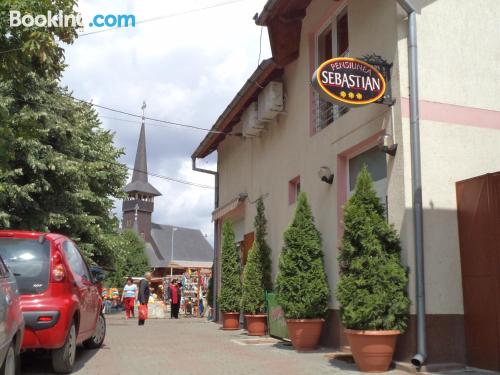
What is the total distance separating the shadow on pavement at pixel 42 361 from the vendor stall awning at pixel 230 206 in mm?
7342

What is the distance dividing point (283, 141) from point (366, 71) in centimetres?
504

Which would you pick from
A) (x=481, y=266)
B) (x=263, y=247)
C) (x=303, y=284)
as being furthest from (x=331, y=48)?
(x=481, y=266)

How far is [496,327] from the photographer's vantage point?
668 centimetres

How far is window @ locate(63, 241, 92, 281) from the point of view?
692 cm

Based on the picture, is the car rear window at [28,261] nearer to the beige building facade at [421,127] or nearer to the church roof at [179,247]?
the beige building facade at [421,127]

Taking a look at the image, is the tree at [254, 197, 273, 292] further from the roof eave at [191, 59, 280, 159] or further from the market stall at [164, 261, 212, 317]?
the market stall at [164, 261, 212, 317]

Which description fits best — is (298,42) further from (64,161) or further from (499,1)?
(64,161)

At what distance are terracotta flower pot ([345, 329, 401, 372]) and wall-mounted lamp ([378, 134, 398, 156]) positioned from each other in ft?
7.97

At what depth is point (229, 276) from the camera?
577 inches

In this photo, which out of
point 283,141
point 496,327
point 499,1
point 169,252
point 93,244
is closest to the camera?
point 496,327

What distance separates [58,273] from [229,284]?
28.3ft

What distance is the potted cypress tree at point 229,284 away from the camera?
1430cm

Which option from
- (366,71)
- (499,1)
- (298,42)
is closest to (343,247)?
(366,71)

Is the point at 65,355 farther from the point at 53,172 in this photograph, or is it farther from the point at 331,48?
the point at 53,172
